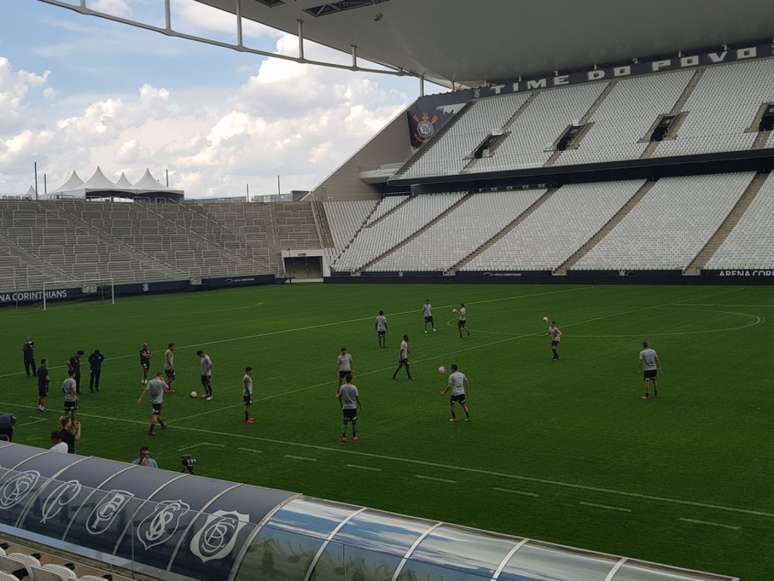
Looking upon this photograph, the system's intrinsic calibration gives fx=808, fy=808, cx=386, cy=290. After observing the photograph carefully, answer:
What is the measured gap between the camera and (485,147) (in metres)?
79.0

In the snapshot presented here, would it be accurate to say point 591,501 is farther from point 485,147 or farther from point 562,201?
point 485,147

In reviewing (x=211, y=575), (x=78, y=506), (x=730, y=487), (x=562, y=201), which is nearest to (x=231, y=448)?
(x=78, y=506)

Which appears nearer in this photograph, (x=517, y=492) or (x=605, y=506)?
(x=605, y=506)

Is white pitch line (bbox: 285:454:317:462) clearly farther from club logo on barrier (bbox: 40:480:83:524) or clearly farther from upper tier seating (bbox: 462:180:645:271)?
upper tier seating (bbox: 462:180:645:271)

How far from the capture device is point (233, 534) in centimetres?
912

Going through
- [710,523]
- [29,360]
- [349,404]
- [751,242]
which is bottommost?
[710,523]

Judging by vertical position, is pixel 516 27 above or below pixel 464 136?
above

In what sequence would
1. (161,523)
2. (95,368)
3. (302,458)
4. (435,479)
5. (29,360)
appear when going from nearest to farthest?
1. (161,523)
2. (435,479)
3. (302,458)
4. (95,368)
5. (29,360)

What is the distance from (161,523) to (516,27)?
217 feet

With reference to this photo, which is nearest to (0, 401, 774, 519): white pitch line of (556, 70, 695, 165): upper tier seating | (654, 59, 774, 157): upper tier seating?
(654, 59, 774, 157): upper tier seating

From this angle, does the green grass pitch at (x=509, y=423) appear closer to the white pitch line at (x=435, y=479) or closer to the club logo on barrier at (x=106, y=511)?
the white pitch line at (x=435, y=479)

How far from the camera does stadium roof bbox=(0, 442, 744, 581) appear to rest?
7.69 metres

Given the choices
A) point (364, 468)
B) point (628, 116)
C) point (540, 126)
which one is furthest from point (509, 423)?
point (540, 126)

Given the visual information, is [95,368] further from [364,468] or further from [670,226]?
[670,226]
